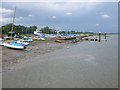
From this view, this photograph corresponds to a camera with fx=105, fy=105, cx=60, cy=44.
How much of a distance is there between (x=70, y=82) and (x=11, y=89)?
5.38 m

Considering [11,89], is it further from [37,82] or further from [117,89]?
[117,89]

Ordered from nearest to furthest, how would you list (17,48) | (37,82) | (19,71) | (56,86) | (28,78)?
(56,86), (37,82), (28,78), (19,71), (17,48)

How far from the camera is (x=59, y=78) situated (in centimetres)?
1128

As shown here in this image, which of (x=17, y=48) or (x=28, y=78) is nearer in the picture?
(x=28, y=78)

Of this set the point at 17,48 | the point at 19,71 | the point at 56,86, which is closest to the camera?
the point at 56,86

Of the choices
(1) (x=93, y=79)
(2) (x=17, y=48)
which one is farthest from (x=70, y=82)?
(2) (x=17, y=48)

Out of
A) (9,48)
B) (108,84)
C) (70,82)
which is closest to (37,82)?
(70,82)

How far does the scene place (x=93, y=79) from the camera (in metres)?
11.3

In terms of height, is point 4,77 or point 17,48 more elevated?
point 17,48

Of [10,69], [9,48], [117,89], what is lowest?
[117,89]

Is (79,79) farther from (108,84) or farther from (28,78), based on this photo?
(28,78)

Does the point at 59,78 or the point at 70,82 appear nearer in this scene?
the point at 70,82

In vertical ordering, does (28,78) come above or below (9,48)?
below

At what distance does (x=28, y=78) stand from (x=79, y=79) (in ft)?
17.7
